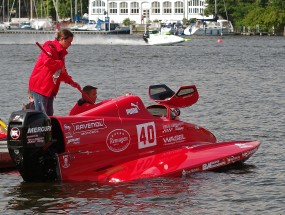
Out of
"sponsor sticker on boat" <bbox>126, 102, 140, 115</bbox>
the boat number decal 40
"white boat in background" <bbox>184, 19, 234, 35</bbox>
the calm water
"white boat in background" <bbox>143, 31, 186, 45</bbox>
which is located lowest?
"white boat in background" <bbox>184, 19, 234, 35</bbox>

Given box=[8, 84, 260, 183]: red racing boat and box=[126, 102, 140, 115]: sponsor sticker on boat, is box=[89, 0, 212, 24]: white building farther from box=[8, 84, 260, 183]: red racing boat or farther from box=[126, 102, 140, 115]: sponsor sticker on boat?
box=[126, 102, 140, 115]: sponsor sticker on boat

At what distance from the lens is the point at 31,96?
15.5m

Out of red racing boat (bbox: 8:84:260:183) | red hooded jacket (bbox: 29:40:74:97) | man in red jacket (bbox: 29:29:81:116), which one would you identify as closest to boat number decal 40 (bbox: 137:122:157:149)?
red racing boat (bbox: 8:84:260:183)

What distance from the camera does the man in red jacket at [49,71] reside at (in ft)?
48.2

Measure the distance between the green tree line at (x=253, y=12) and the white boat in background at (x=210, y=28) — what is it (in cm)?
239

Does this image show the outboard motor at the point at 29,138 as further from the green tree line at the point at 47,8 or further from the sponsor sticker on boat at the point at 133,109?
the green tree line at the point at 47,8

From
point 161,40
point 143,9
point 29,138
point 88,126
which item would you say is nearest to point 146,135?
point 88,126

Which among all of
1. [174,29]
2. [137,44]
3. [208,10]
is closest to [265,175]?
[137,44]

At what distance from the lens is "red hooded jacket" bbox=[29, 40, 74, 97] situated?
14688 mm

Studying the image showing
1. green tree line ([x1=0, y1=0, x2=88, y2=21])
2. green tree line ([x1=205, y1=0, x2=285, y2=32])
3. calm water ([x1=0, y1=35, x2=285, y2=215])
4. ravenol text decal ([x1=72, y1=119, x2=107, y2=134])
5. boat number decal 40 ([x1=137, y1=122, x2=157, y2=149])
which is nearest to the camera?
calm water ([x1=0, y1=35, x2=285, y2=215])

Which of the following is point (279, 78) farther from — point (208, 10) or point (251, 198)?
point (208, 10)

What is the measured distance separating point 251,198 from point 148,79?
91.7ft

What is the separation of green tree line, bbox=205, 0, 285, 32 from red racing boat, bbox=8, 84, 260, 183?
110592mm

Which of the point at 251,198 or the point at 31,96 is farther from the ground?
the point at 31,96
